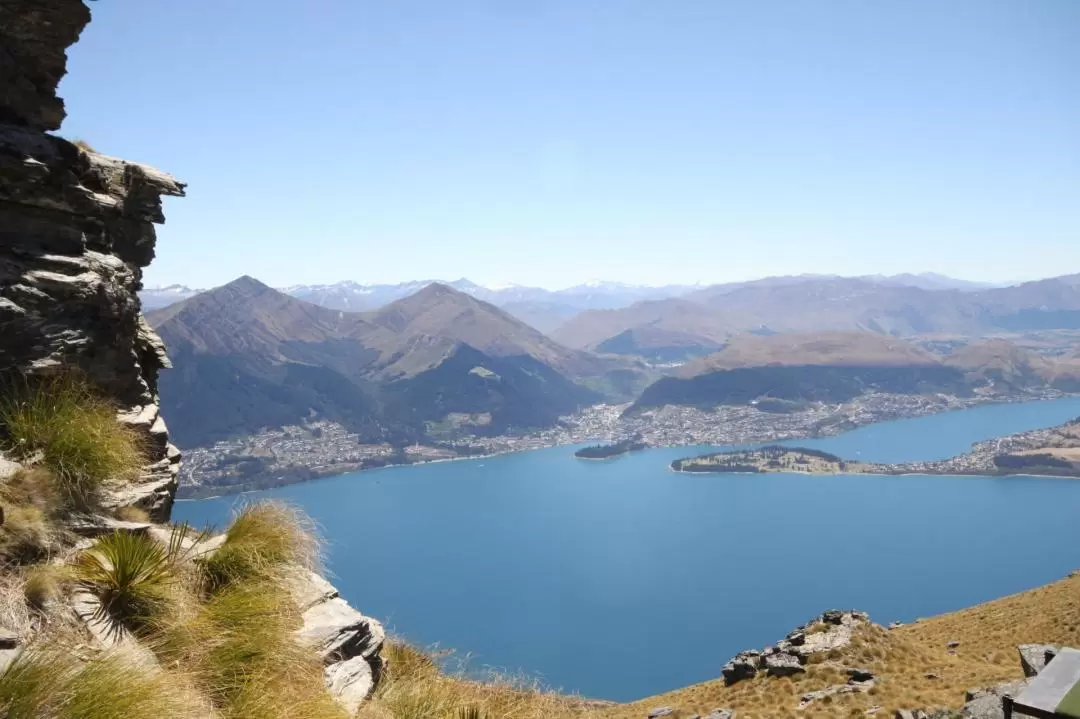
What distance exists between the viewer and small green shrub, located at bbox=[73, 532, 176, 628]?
4.85 metres

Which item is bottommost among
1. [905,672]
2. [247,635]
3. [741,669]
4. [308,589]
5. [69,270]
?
[741,669]

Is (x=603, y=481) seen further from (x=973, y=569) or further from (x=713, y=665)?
(x=713, y=665)

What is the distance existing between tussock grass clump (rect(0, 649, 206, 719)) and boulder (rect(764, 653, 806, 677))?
52.7 feet

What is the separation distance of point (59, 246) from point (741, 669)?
1806cm

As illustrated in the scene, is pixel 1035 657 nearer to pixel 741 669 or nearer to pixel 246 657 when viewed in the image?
pixel 741 669

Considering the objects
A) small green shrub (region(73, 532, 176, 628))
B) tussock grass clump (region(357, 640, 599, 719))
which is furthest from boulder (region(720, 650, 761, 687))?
small green shrub (region(73, 532, 176, 628))

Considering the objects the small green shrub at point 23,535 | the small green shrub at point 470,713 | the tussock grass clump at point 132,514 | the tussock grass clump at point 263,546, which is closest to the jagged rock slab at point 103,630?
the small green shrub at point 23,535

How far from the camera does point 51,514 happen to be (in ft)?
18.5

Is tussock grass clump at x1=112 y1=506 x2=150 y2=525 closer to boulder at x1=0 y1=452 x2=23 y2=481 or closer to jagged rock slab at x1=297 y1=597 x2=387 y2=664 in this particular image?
boulder at x1=0 y1=452 x2=23 y2=481

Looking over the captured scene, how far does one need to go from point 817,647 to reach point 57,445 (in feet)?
57.2

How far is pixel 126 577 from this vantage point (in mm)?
5000

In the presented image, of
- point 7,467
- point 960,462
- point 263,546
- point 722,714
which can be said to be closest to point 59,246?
point 7,467

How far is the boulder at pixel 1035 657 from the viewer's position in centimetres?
939

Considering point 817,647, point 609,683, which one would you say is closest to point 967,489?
point 609,683
